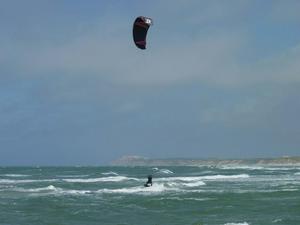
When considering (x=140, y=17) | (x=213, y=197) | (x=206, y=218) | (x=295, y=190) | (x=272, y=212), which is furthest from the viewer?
(x=295, y=190)

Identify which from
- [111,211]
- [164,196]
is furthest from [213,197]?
[111,211]

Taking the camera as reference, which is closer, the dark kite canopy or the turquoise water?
the dark kite canopy

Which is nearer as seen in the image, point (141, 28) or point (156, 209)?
point (141, 28)

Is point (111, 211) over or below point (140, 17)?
below

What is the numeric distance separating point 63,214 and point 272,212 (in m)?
7.99

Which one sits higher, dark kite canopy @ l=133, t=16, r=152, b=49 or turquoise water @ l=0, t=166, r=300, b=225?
dark kite canopy @ l=133, t=16, r=152, b=49

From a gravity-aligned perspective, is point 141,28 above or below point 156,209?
above

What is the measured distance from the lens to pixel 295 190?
35469 mm

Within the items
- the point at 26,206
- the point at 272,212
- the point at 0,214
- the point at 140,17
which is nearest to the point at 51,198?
the point at 26,206

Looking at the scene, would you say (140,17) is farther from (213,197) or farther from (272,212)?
(213,197)

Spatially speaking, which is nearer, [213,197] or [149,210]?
[149,210]

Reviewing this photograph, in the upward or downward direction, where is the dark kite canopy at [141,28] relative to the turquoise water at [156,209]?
upward

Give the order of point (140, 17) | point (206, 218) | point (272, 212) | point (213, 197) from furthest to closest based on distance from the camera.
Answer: point (213, 197) < point (272, 212) < point (206, 218) < point (140, 17)

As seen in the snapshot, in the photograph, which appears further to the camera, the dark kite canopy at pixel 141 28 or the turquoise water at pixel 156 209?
the turquoise water at pixel 156 209
